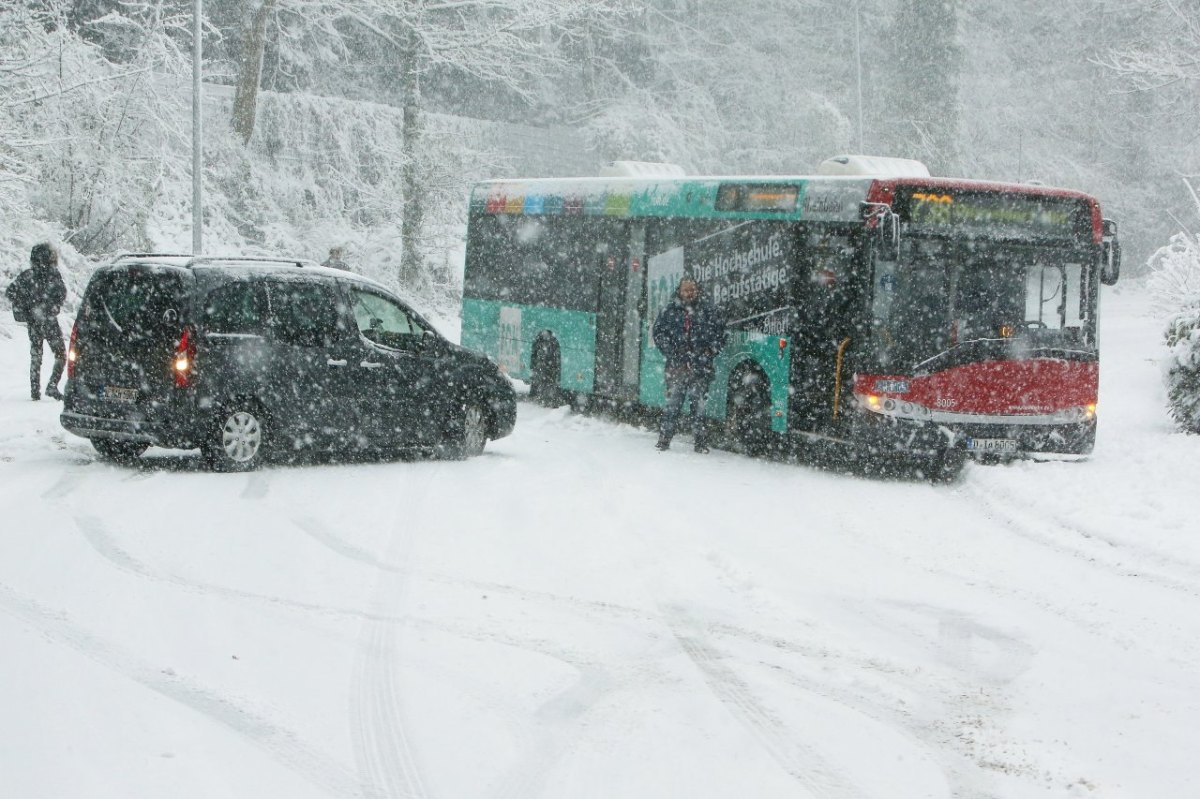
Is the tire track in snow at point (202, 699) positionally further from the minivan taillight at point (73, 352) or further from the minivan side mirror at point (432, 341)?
the minivan side mirror at point (432, 341)

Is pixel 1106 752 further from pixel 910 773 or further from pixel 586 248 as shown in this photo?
pixel 586 248

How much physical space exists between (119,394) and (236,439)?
3.35ft

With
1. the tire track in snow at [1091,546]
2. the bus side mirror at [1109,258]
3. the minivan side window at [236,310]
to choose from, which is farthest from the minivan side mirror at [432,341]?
the bus side mirror at [1109,258]

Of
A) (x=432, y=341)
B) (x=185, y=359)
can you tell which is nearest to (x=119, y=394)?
(x=185, y=359)

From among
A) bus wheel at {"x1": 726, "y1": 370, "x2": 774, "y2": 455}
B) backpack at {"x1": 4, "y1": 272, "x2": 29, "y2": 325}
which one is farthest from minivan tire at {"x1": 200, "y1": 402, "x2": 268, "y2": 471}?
backpack at {"x1": 4, "y1": 272, "x2": 29, "y2": 325}

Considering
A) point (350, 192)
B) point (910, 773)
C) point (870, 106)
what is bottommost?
point (910, 773)

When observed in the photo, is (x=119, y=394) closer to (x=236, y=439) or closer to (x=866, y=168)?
(x=236, y=439)

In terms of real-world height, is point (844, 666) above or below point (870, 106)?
below

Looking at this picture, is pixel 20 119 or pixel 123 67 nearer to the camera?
pixel 20 119

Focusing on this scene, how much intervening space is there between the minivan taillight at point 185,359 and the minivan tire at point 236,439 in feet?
1.57

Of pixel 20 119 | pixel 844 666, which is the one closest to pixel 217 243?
pixel 20 119

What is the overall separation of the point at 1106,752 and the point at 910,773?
2.90ft

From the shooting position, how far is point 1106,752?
20.4 feet

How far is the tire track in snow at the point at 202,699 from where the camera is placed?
570cm
